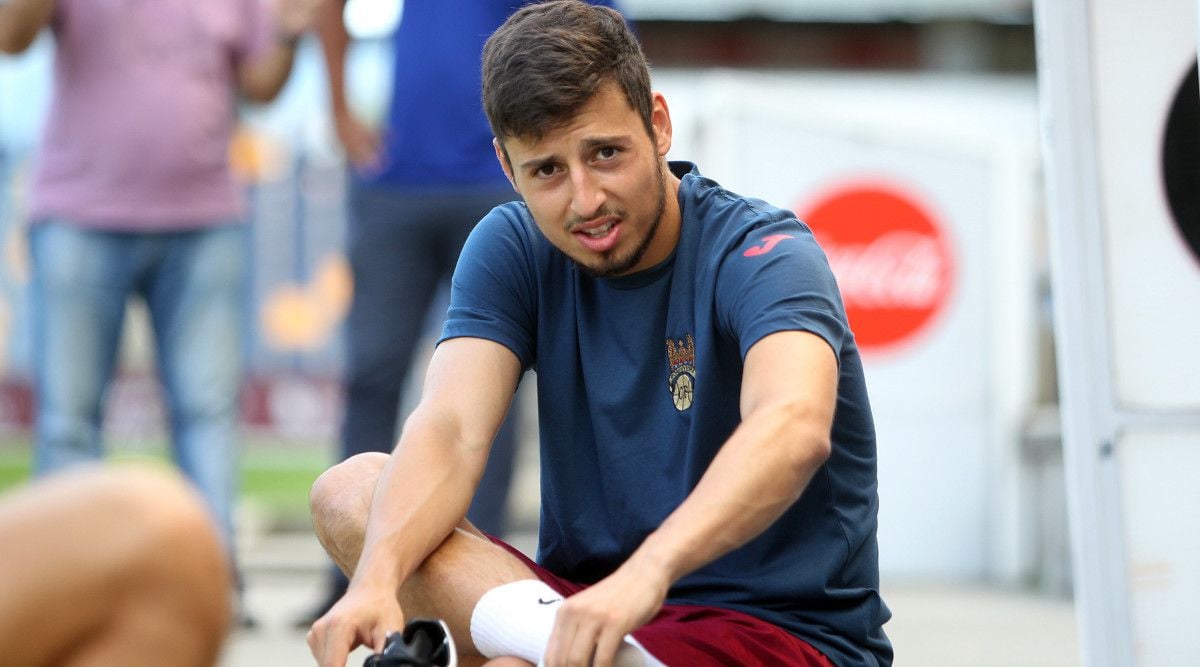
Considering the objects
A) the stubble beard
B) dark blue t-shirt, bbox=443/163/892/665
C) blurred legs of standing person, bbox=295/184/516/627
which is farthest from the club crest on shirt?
blurred legs of standing person, bbox=295/184/516/627

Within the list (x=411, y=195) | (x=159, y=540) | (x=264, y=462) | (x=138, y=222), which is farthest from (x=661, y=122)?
(x=264, y=462)

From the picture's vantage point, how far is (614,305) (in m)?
2.46

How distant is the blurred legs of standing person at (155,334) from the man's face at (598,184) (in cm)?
196

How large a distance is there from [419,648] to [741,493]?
17.5 inches

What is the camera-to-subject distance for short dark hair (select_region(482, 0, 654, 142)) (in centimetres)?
231

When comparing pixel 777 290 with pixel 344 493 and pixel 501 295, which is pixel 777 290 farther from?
pixel 344 493

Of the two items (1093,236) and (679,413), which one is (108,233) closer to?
(679,413)

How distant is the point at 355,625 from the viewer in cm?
217

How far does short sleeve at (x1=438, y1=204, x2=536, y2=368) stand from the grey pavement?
1.22 metres

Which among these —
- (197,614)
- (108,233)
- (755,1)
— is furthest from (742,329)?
(755,1)

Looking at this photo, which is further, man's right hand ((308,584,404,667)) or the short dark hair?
the short dark hair

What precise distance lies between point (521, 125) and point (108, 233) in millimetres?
2075

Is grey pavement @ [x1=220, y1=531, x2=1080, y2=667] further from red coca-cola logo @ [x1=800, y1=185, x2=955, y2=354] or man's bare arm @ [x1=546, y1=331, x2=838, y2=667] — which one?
man's bare arm @ [x1=546, y1=331, x2=838, y2=667]

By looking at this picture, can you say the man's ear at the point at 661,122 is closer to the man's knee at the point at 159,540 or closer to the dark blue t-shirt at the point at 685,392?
the dark blue t-shirt at the point at 685,392
